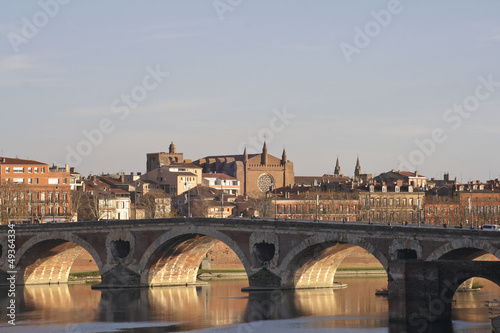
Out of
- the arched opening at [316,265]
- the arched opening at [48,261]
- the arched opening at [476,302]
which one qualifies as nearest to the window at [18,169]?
the arched opening at [48,261]

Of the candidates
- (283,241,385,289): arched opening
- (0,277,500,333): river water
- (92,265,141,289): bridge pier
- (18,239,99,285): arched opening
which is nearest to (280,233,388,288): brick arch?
(283,241,385,289): arched opening

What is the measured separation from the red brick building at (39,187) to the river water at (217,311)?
3834cm

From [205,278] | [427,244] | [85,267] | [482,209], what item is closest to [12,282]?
[85,267]

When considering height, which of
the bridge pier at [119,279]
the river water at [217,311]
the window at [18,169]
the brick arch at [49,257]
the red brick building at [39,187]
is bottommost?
the river water at [217,311]

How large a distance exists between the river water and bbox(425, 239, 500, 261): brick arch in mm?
4171

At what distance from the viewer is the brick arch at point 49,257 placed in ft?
329

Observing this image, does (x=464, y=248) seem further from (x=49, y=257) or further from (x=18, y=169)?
(x=18, y=169)

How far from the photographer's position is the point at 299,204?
524 feet

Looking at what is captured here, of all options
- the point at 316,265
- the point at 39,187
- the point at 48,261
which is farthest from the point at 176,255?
the point at 39,187

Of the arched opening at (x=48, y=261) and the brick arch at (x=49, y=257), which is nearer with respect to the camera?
the brick arch at (x=49, y=257)

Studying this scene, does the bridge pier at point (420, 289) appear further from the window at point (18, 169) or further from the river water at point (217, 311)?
the window at point (18, 169)

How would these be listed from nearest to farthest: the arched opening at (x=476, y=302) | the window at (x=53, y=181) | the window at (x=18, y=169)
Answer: the arched opening at (x=476, y=302), the window at (x=18, y=169), the window at (x=53, y=181)

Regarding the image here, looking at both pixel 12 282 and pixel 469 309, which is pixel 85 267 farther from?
pixel 469 309

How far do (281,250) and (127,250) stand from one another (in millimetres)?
17812
